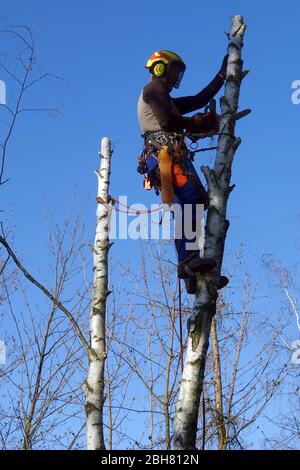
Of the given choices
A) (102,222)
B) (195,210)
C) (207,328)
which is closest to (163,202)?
(195,210)

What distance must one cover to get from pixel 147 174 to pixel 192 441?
7.89 feet

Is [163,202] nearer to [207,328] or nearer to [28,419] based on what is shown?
[207,328]

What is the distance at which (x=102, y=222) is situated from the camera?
695 centimetres

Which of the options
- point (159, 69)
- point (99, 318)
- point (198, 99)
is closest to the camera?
point (159, 69)

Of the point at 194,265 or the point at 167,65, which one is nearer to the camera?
the point at 194,265

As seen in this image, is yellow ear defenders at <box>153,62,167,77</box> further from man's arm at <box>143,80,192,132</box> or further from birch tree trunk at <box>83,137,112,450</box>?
birch tree trunk at <box>83,137,112,450</box>

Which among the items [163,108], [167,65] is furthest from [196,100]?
[163,108]

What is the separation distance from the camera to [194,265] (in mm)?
4348

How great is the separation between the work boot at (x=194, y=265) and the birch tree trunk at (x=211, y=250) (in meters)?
0.05

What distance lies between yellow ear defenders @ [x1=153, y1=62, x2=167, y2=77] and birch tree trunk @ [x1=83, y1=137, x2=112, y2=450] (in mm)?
1970

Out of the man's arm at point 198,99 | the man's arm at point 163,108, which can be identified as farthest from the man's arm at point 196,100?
the man's arm at point 163,108

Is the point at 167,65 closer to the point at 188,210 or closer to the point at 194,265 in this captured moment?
the point at 188,210

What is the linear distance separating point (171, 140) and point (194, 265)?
4.20 ft
